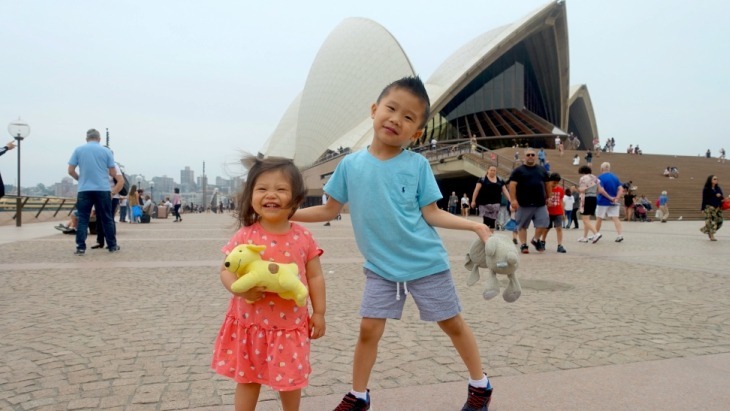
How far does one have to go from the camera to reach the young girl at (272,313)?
5.16ft

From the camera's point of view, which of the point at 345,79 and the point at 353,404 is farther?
the point at 345,79

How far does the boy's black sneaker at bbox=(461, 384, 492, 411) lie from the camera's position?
1825 mm

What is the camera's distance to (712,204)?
8.95 meters

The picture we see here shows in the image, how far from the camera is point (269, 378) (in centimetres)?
154

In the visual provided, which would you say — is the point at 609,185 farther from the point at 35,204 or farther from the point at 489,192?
the point at 35,204

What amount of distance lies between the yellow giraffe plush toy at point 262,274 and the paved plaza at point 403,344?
0.37 m

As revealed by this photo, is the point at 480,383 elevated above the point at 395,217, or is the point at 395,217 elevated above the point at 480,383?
the point at 395,217

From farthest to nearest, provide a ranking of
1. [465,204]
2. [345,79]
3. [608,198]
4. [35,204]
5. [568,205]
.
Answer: [345,79] → [35,204] → [465,204] → [568,205] → [608,198]

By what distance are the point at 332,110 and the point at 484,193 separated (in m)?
37.6

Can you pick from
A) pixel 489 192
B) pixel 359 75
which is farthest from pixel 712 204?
pixel 359 75

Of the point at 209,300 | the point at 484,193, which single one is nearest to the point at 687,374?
the point at 209,300

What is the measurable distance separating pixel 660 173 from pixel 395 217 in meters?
27.8

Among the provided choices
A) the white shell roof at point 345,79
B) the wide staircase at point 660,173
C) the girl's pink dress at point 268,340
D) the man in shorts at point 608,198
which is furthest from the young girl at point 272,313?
the white shell roof at point 345,79

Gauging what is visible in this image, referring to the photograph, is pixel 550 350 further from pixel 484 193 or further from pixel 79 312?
pixel 484 193
